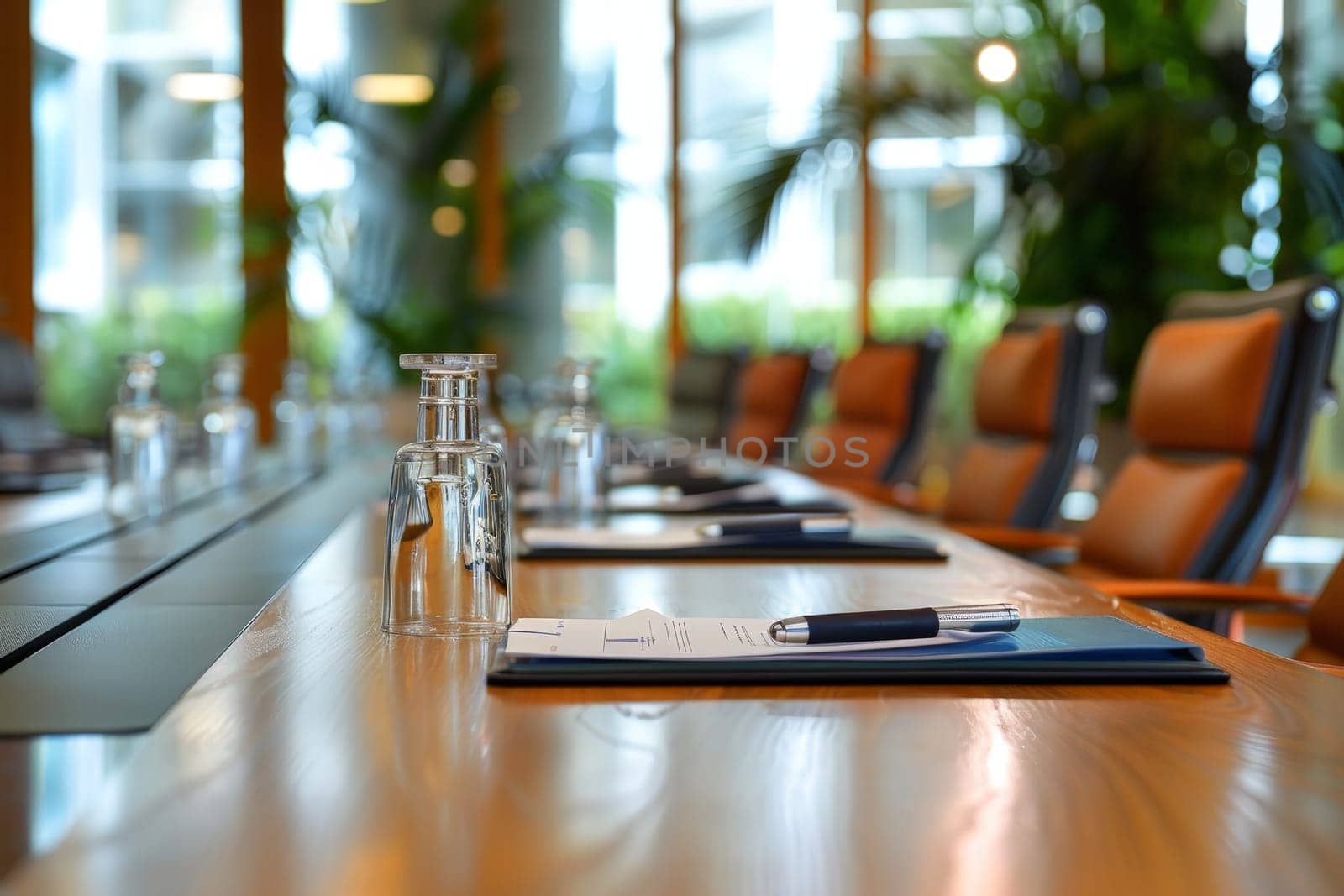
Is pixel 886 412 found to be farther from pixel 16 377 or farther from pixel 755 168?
pixel 755 168

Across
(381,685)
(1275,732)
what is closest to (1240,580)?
(1275,732)

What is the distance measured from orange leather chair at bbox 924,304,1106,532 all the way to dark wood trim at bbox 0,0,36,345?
18.6 ft

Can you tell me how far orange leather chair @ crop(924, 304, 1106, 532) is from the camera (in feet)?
8.75

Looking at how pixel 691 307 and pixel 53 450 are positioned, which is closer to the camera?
pixel 53 450

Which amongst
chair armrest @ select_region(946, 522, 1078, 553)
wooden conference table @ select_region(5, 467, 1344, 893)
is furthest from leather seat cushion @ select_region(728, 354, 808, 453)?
wooden conference table @ select_region(5, 467, 1344, 893)

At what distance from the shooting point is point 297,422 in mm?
3072

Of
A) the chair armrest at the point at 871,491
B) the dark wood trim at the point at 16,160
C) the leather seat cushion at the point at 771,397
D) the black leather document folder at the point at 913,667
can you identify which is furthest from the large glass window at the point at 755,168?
the black leather document folder at the point at 913,667

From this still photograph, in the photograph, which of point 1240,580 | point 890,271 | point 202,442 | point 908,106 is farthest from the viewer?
point 890,271

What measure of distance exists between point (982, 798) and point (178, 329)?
7261 millimetres

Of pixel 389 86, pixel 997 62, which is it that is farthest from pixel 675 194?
pixel 997 62

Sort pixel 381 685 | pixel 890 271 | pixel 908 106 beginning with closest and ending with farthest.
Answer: pixel 381 685 → pixel 908 106 → pixel 890 271

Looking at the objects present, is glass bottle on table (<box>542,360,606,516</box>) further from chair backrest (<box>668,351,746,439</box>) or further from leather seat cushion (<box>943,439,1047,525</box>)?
chair backrest (<box>668,351,746,439</box>)

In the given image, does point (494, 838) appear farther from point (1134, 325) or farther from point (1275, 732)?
point (1134, 325)

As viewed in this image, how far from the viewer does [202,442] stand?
253 centimetres
